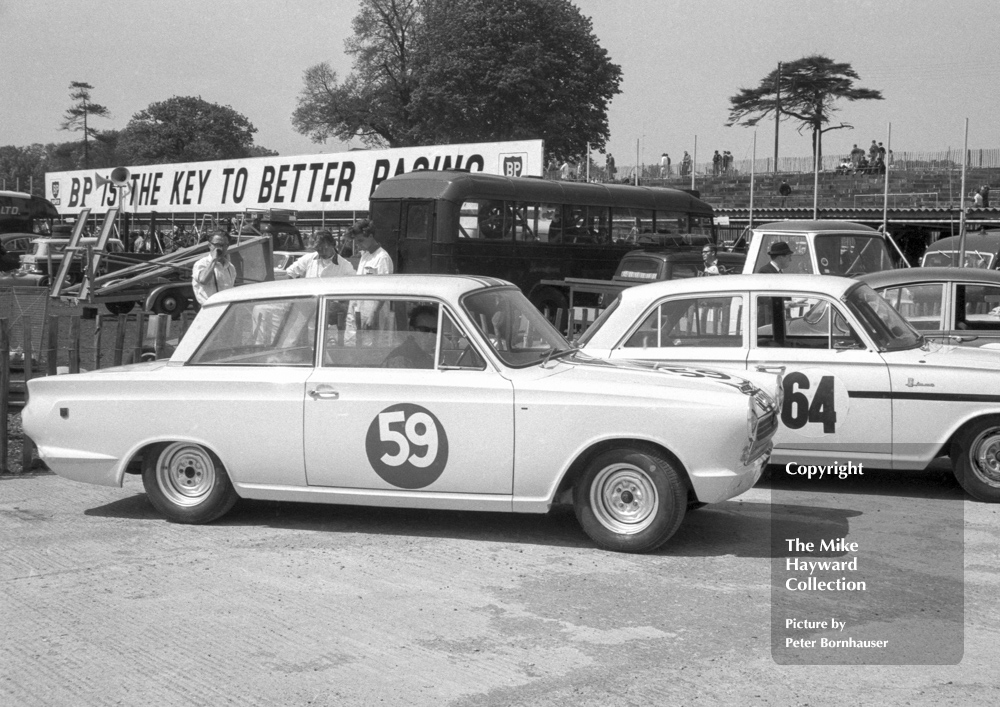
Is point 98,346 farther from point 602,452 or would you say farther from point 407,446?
point 602,452

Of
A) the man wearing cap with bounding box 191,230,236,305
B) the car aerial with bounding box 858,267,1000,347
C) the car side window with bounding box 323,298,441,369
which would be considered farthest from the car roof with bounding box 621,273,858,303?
the man wearing cap with bounding box 191,230,236,305

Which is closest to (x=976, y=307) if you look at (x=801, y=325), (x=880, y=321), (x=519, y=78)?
(x=880, y=321)

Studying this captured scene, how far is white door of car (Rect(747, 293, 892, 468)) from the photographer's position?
25.4 ft

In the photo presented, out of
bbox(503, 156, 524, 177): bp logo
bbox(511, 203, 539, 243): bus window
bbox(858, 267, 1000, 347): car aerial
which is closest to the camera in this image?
bbox(858, 267, 1000, 347): car aerial

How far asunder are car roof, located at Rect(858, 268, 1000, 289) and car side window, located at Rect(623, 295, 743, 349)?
6.81 ft

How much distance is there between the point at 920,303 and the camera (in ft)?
32.9

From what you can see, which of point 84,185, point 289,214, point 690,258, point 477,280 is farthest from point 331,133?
point 477,280

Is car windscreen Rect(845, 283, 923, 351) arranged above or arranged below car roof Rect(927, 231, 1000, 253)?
below

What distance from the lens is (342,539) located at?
6.66 metres

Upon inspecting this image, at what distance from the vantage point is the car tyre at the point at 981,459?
7531 mm

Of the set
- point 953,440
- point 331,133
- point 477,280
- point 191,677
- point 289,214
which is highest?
point 331,133

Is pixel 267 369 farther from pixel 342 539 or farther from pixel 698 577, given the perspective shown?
pixel 698 577

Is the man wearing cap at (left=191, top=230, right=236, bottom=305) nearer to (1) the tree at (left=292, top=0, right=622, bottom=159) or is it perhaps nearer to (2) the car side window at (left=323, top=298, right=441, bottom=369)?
(2) the car side window at (left=323, top=298, right=441, bottom=369)

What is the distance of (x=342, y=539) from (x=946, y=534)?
3.59 metres
